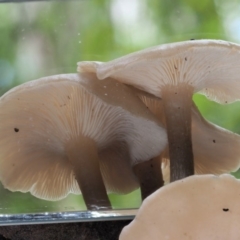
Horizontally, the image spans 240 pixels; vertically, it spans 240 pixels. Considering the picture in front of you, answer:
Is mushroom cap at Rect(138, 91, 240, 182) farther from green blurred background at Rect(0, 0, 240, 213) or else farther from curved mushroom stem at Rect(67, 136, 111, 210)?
green blurred background at Rect(0, 0, 240, 213)

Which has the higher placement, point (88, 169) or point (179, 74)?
point (179, 74)

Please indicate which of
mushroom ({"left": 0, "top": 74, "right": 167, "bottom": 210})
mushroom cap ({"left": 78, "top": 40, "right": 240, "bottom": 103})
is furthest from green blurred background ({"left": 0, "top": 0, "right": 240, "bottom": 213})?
mushroom cap ({"left": 78, "top": 40, "right": 240, "bottom": 103})

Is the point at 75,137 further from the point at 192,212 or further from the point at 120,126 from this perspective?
the point at 192,212

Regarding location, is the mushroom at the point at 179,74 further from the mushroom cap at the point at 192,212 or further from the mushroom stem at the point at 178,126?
the mushroom cap at the point at 192,212

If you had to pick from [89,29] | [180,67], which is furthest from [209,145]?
[89,29]

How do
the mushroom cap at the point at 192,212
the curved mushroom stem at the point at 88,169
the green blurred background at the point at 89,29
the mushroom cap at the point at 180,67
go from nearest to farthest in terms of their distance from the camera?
the mushroom cap at the point at 192,212, the mushroom cap at the point at 180,67, the curved mushroom stem at the point at 88,169, the green blurred background at the point at 89,29

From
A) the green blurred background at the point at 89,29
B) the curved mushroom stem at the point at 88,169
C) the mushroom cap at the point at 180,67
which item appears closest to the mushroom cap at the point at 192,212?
the mushroom cap at the point at 180,67
